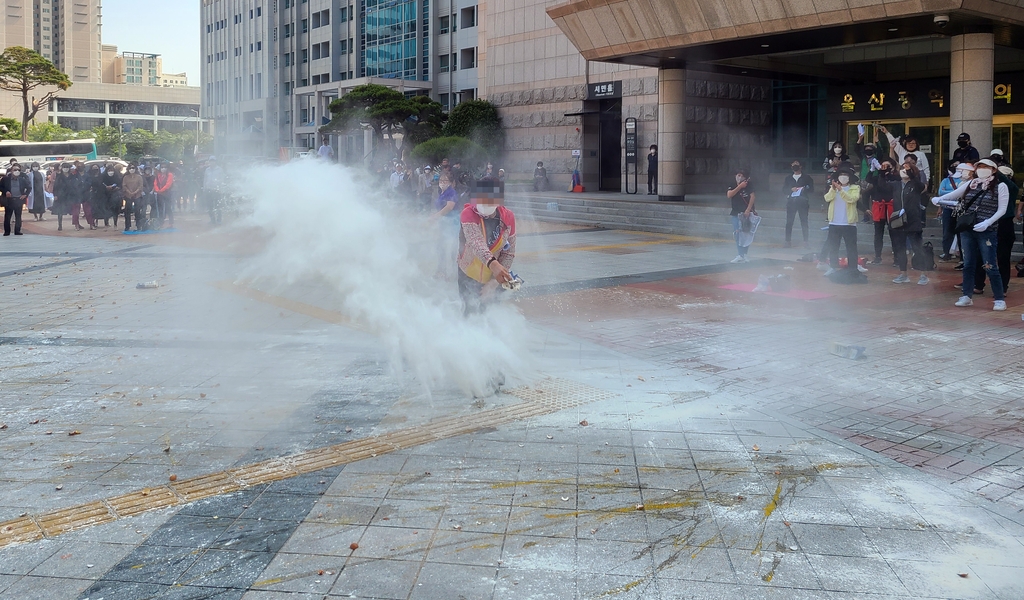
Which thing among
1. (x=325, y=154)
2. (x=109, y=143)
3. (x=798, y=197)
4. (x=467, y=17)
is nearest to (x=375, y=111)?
(x=467, y=17)

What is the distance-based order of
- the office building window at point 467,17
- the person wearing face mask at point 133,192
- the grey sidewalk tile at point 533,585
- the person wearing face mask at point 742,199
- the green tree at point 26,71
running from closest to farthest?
the grey sidewalk tile at point 533,585, the person wearing face mask at point 742,199, the person wearing face mask at point 133,192, the office building window at point 467,17, the green tree at point 26,71

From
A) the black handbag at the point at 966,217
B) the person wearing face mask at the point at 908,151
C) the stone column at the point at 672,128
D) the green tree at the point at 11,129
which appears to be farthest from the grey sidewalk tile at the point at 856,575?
the green tree at the point at 11,129

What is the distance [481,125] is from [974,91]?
24.0 m

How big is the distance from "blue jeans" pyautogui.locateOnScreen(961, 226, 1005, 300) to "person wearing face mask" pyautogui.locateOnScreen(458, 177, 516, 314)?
7.06 m

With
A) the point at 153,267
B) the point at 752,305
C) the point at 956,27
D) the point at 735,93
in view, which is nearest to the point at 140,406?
the point at 752,305

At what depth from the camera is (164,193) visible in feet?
85.1

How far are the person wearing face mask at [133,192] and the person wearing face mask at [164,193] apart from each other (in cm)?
62

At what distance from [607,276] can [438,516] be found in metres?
10.3

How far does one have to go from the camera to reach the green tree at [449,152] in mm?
35875

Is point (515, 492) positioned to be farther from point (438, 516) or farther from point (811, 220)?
point (811, 220)

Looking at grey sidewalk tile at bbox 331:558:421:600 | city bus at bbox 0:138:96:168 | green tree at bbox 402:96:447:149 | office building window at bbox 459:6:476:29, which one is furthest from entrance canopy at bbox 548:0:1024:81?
city bus at bbox 0:138:96:168

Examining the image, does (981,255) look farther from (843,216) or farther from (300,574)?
(300,574)

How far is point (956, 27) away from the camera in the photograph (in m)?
18.4

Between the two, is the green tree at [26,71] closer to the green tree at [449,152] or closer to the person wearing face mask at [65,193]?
the green tree at [449,152]
